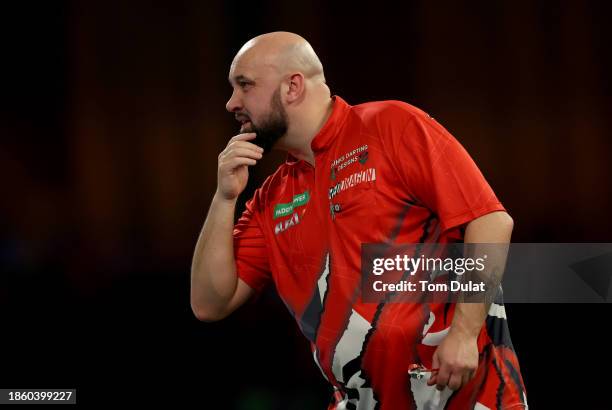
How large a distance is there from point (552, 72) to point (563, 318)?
3.57 feet

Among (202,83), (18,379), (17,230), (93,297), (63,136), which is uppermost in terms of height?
(202,83)

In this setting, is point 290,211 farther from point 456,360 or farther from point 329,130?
point 456,360

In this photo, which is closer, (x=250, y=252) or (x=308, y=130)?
(x=308, y=130)

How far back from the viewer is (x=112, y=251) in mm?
3547

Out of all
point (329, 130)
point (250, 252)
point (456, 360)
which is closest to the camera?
point (456, 360)

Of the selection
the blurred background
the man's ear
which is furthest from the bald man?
the blurred background

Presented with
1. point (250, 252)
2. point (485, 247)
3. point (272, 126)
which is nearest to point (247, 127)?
point (272, 126)

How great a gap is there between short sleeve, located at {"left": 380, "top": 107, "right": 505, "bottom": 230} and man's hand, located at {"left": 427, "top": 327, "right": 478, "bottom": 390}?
216 mm

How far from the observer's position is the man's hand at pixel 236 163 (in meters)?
1.91

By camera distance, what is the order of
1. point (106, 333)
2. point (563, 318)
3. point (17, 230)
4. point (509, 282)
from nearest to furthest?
point (509, 282)
point (563, 318)
point (106, 333)
point (17, 230)

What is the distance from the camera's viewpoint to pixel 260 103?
6.22 feet

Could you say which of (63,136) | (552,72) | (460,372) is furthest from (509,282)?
(63,136)

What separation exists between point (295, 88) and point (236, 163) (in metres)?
0.22

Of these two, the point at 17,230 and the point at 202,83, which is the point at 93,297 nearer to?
the point at 17,230
